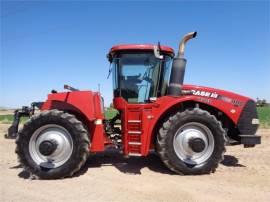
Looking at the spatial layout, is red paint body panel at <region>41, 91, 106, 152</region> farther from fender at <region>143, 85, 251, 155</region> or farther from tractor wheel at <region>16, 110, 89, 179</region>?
fender at <region>143, 85, 251, 155</region>

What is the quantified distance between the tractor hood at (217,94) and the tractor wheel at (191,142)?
454 mm

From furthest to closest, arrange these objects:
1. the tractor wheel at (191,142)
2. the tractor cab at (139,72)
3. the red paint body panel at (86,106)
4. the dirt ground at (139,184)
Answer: the tractor cab at (139,72), the red paint body panel at (86,106), the tractor wheel at (191,142), the dirt ground at (139,184)

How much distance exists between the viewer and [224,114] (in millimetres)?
7609

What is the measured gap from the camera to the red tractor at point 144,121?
22.5 ft

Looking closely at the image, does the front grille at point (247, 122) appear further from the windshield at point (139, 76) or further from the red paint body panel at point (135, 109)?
the windshield at point (139, 76)

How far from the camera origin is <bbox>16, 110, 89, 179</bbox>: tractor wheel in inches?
266

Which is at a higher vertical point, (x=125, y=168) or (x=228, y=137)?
(x=228, y=137)

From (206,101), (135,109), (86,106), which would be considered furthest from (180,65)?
(86,106)

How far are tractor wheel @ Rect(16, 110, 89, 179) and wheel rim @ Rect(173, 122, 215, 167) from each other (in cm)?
194

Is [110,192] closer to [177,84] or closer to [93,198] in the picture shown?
[93,198]

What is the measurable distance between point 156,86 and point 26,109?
10.0 ft

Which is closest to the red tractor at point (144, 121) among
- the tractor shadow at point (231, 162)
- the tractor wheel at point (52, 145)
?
the tractor wheel at point (52, 145)

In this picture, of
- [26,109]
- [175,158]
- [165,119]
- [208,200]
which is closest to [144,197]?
[208,200]

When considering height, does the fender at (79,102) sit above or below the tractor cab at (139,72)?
below
